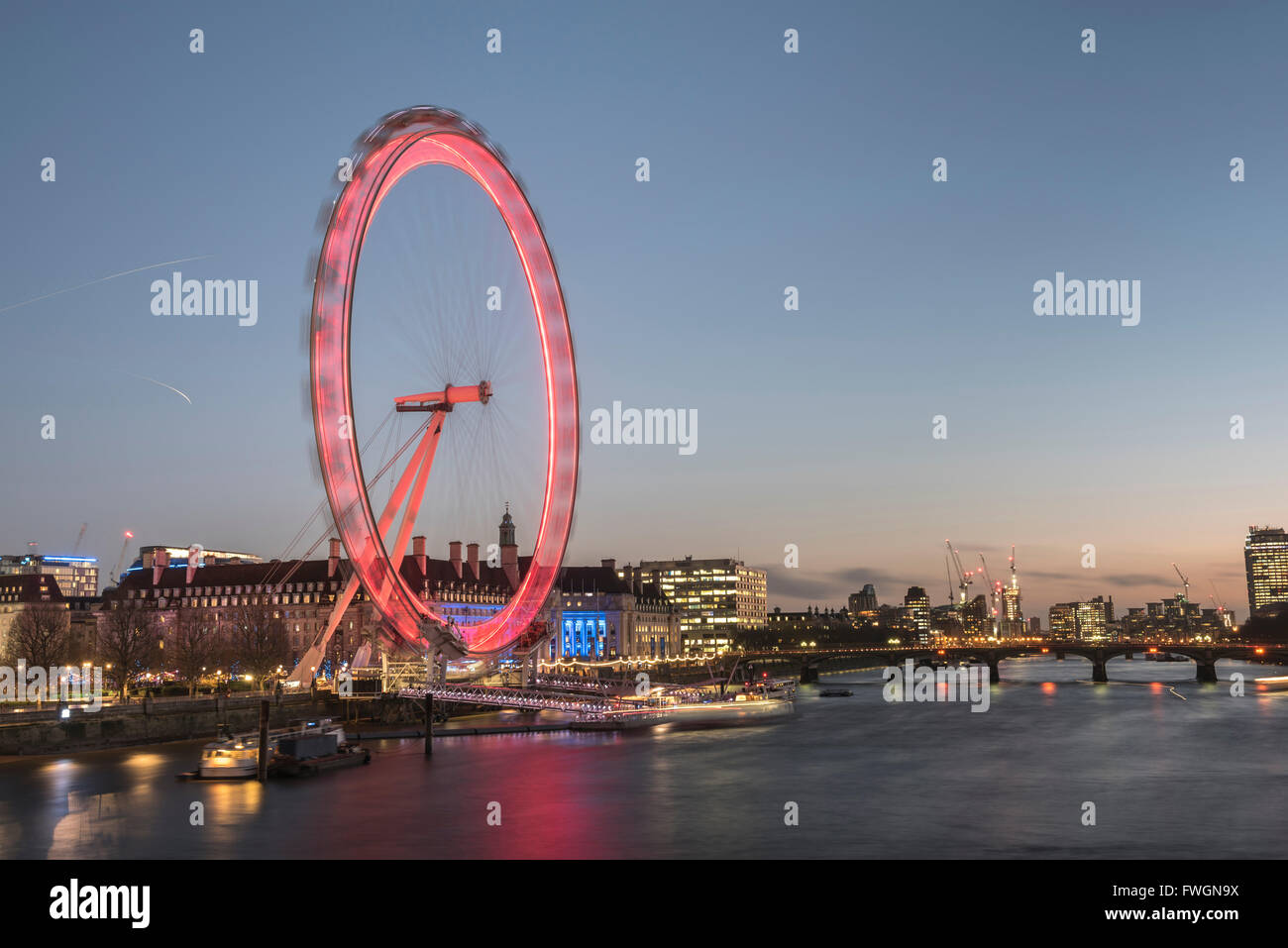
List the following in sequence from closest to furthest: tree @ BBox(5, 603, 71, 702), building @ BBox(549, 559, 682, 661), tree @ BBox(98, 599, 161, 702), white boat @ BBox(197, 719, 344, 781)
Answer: white boat @ BBox(197, 719, 344, 781)
tree @ BBox(98, 599, 161, 702)
tree @ BBox(5, 603, 71, 702)
building @ BBox(549, 559, 682, 661)

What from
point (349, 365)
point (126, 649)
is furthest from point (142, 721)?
point (349, 365)

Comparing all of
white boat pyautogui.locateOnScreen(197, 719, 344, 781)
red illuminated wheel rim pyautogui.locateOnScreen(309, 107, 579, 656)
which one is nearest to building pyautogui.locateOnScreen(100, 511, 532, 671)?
red illuminated wheel rim pyautogui.locateOnScreen(309, 107, 579, 656)

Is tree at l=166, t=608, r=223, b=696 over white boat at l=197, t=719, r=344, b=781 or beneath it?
over

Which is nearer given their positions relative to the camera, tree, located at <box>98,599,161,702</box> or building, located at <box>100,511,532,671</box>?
tree, located at <box>98,599,161,702</box>

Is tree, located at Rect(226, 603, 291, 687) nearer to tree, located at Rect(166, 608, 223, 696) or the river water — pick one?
tree, located at Rect(166, 608, 223, 696)

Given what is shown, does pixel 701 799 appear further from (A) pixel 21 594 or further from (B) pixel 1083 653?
(A) pixel 21 594
